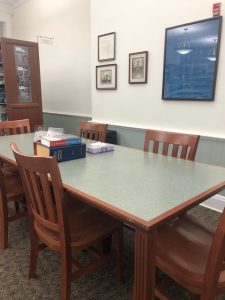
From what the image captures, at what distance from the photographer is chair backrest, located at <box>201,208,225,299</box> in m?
0.85

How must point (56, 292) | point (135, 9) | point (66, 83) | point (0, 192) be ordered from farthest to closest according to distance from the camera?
point (66, 83)
point (135, 9)
point (0, 192)
point (56, 292)

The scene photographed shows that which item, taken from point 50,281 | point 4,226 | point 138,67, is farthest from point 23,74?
point 50,281

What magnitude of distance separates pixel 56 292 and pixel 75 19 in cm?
382

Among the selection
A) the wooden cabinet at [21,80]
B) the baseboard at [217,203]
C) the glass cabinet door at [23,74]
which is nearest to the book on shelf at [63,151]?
the baseboard at [217,203]

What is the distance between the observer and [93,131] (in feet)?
7.82

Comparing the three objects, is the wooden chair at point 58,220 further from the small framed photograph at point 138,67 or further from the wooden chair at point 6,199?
the small framed photograph at point 138,67

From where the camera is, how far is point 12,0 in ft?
16.8

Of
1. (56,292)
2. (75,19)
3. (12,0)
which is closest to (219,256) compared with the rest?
(56,292)

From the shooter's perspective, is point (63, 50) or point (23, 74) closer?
point (23, 74)

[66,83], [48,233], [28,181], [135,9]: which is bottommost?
[48,233]

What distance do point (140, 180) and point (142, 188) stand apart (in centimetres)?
11

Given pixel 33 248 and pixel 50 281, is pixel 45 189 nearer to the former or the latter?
pixel 33 248

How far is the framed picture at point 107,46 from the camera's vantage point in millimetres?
3168

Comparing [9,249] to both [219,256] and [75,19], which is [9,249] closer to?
[219,256]
